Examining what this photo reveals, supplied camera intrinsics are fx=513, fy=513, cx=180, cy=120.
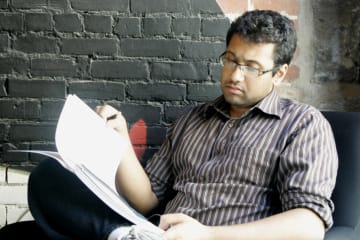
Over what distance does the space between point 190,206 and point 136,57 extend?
0.65 metres

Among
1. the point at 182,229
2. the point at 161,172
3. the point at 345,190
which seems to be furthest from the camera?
the point at 161,172

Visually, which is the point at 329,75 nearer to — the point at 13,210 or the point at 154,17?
the point at 154,17

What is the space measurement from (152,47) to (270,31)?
1.82 ft

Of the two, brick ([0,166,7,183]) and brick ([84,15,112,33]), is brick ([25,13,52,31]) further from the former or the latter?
brick ([0,166,7,183])

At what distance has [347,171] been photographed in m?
1.35

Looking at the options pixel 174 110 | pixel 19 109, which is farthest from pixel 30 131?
pixel 174 110

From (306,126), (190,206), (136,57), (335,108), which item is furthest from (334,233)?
(136,57)

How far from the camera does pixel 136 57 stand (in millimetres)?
1817

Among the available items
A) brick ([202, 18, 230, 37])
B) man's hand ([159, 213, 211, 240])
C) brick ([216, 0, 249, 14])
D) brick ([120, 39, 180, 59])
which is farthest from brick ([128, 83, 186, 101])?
man's hand ([159, 213, 211, 240])

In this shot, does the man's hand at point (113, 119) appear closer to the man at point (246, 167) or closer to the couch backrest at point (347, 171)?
the man at point (246, 167)

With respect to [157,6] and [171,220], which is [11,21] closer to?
[157,6]

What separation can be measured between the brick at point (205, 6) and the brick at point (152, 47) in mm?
134

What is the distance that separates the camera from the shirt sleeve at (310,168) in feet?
4.00

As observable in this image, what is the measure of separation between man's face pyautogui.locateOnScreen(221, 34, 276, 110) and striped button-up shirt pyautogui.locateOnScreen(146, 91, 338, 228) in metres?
0.03
